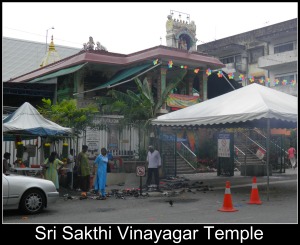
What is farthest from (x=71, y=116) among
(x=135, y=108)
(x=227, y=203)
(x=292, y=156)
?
(x=292, y=156)

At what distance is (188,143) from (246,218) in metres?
17.4

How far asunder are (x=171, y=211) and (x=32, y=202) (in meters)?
3.46

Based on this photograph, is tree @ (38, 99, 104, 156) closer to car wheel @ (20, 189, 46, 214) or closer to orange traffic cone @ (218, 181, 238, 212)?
car wheel @ (20, 189, 46, 214)

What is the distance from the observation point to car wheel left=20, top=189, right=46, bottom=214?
1033 cm

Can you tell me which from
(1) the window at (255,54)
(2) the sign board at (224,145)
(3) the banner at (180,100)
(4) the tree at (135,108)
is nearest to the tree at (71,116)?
(4) the tree at (135,108)

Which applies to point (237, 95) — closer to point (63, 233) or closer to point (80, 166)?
point (80, 166)

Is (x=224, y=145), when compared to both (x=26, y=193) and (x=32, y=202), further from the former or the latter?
(x=26, y=193)

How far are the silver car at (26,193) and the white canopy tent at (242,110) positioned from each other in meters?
6.55

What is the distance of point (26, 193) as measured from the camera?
34.0 ft

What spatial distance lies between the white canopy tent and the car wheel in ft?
22.3

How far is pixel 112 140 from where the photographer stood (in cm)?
2109

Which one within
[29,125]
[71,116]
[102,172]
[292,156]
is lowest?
[102,172]

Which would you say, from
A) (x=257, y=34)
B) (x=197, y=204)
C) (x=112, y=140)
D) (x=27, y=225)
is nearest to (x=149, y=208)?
(x=197, y=204)

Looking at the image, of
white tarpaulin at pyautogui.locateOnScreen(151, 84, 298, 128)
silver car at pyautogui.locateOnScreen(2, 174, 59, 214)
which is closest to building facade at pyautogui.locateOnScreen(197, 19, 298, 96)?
white tarpaulin at pyautogui.locateOnScreen(151, 84, 298, 128)
